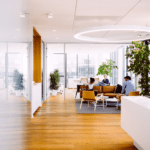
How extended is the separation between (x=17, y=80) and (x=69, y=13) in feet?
11.6

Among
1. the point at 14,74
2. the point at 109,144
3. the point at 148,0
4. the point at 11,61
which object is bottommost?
the point at 109,144

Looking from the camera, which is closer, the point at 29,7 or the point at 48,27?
the point at 29,7

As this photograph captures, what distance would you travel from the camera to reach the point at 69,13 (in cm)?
410

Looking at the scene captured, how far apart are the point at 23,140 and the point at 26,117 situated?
1837 mm

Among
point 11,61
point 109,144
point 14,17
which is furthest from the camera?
point 11,61

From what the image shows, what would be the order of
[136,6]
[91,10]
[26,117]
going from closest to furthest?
[136,6] → [91,10] → [26,117]

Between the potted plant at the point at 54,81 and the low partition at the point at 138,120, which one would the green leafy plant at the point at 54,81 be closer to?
the potted plant at the point at 54,81

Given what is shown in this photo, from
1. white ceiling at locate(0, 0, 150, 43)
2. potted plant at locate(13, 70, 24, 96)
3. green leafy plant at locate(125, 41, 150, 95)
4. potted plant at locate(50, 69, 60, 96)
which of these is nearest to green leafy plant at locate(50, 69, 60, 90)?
potted plant at locate(50, 69, 60, 96)

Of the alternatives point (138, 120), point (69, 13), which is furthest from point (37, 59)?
point (138, 120)

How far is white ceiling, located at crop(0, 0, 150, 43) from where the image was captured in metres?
3.45

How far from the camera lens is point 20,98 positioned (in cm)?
715

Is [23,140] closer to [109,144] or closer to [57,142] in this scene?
[57,142]

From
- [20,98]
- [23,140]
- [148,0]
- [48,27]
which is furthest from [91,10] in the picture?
[20,98]

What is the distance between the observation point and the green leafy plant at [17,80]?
6337mm
